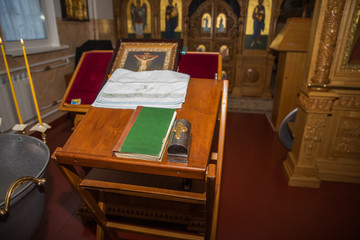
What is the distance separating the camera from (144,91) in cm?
136

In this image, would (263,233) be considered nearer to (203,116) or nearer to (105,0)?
(203,116)

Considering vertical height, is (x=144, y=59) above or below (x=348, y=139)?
above

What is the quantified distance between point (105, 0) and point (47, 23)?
76.2 inches

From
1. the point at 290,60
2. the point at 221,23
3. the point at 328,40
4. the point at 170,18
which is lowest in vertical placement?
the point at 290,60

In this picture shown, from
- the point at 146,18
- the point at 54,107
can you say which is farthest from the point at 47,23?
the point at 146,18

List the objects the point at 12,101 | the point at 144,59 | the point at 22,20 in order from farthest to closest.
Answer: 1. the point at 22,20
2. the point at 12,101
3. the point at 144,59

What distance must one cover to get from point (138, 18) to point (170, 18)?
2.65 feet

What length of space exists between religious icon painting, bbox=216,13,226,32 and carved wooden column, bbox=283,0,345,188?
3708mm


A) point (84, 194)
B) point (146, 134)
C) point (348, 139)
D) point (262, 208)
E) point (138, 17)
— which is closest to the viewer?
point (146, 134)

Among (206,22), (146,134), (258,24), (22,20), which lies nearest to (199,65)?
(146,134)

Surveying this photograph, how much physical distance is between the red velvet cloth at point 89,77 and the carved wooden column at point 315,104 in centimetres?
207

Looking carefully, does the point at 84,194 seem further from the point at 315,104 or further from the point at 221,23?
the point at 221,23

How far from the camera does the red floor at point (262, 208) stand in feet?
6.27

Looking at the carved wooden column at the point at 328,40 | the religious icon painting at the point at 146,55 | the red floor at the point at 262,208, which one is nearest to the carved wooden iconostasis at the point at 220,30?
the red floor at the point at 262,208
